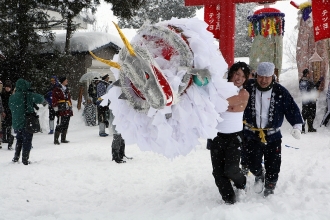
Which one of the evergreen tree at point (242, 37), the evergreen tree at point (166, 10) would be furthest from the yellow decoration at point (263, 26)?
the evergreen tree at point (242, 37)

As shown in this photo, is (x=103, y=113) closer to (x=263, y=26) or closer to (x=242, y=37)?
(x=263, y=26)

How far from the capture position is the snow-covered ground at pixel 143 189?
353 centimetres

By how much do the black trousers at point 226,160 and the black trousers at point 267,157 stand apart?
21.2 inches

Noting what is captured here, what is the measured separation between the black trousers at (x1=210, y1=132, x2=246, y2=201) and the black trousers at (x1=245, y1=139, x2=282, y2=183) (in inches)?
21.2

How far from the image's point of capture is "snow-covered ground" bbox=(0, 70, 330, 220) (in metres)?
3.53

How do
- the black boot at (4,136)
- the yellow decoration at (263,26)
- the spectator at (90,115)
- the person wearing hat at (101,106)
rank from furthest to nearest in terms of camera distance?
the spectator at (90,115) → the yellow decoration at (263,26) → the person wearing hat at (101,106) → the black boot at (4,136)

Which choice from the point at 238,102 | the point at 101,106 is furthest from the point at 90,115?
the point at 238,102

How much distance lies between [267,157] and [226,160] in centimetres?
77

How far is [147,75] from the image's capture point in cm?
245

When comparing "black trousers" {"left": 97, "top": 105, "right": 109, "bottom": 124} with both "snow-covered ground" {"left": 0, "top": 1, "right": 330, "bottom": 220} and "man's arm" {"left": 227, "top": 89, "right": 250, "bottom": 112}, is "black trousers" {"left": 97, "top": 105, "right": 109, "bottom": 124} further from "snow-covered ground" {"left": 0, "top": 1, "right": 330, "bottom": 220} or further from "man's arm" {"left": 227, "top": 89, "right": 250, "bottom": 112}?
"man's arm" {"left": 227, "top": 89, "right": 250, "bottom": 112}

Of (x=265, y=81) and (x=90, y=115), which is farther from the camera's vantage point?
(x=90, y=115)

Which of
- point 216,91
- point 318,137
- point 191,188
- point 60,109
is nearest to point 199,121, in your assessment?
point 216,91

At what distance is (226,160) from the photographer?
12.1 feet

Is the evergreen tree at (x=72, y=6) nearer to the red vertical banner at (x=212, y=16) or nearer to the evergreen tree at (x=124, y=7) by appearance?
the evergreen tree at (x=124, y=7)
